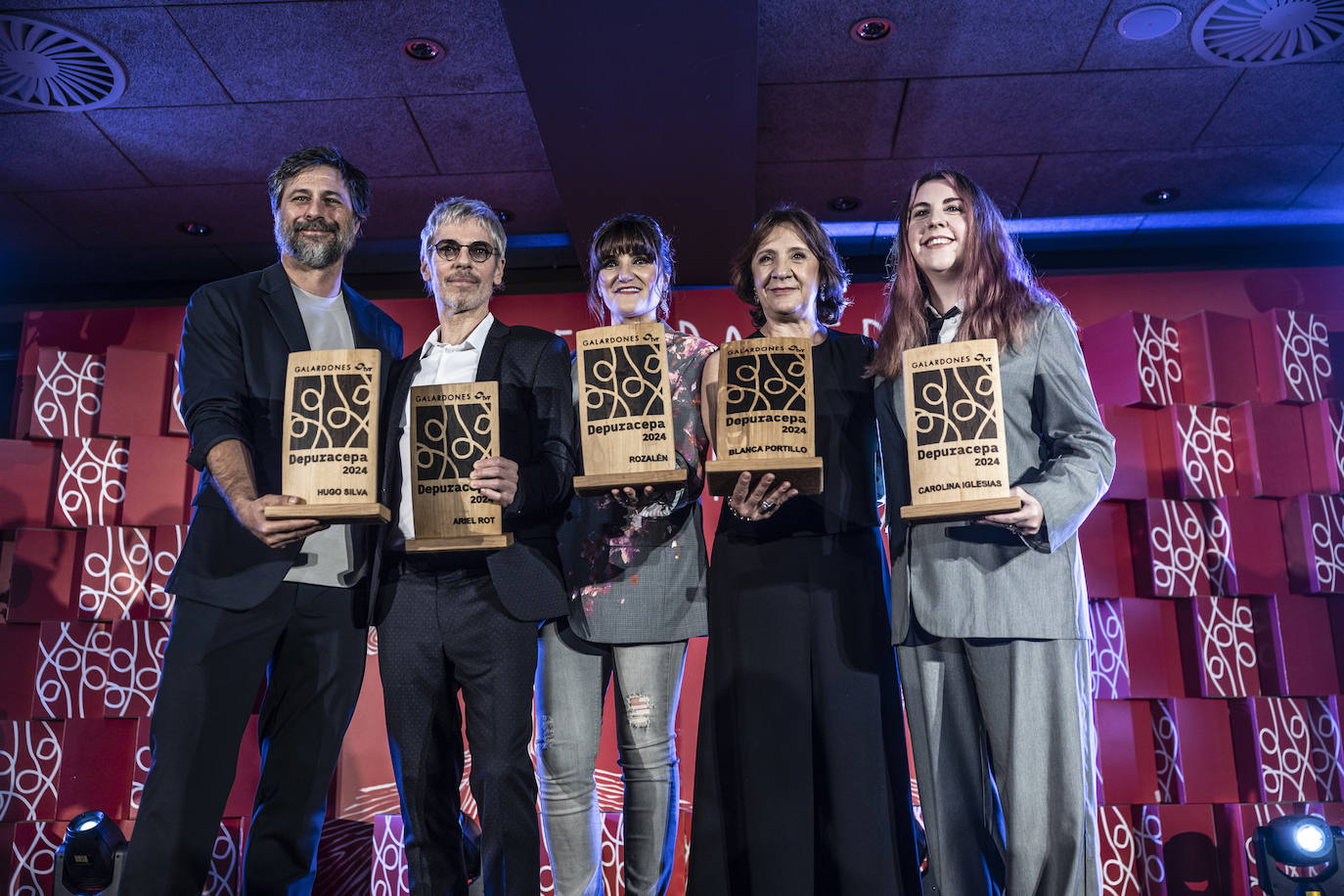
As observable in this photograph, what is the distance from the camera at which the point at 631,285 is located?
2457mm

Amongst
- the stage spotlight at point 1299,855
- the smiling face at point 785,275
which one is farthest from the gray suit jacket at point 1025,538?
the stage spotlight at point 1299,855

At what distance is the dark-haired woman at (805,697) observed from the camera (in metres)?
2.10

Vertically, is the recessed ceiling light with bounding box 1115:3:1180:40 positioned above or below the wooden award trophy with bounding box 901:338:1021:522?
above

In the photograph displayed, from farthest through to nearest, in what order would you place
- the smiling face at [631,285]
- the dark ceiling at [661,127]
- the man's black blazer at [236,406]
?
the dark ceiling at [661,127], the smiling face at [631,285], the man's black blazer at [236,406]

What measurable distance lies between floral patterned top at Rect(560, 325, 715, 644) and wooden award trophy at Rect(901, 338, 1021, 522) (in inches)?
21.3

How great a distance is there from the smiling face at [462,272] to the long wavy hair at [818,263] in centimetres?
64

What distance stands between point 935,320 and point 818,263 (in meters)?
0.36

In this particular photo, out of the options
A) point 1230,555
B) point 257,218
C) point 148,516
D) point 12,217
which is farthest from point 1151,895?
point 12,217

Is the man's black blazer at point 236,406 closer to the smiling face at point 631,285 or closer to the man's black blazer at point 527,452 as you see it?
the man's black blazer at point 527,452

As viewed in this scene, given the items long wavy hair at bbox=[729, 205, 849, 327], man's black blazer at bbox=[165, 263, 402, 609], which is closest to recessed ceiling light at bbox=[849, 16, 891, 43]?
long wavy hair at bbox=[729, 205, 849, 327]

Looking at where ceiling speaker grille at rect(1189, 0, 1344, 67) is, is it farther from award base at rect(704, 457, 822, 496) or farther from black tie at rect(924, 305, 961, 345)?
award base at rect(704, 457, 822, 496)

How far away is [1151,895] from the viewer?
14.5 feet

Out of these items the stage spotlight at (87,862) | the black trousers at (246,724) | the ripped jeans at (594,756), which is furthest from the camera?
the stage spotlight at (87,862)

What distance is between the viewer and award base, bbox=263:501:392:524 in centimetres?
190
